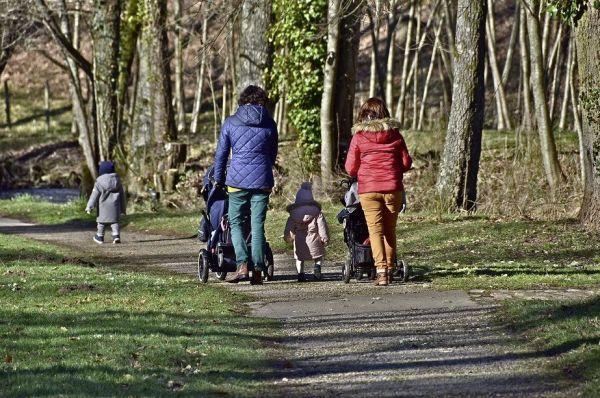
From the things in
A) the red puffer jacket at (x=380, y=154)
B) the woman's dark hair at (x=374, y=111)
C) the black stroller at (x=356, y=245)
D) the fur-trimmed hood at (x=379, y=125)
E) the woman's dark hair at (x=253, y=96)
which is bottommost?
the black stroller at (x=356, y=245)

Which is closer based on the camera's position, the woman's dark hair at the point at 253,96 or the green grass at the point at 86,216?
the woman's dark hair at the point at 253,96

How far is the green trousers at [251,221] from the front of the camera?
14.1m

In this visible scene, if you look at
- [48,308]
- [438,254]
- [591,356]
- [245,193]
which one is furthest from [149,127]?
[591,356]

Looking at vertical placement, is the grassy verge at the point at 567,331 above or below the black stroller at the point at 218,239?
below

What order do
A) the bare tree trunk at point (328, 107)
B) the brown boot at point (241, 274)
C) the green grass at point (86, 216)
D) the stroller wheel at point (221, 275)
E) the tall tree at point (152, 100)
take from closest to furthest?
1. the brown boot at point (241, 274)
2. the stroller wheel at point (221, 275)
3. the green grass at point (86, 216)
4. the bare tree trunk at point (328, 107)
5. the tall tree at point (152, 100)

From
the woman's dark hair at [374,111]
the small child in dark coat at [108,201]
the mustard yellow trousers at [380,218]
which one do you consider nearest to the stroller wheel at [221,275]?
the mustard yellow trousers at [380,218]

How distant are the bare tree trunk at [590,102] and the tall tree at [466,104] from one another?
129 inches

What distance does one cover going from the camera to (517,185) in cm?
2286

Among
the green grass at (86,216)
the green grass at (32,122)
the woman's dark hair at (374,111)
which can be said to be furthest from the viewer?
the green grass at (32,122)

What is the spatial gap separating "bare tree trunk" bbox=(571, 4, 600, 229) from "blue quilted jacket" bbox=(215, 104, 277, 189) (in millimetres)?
6062

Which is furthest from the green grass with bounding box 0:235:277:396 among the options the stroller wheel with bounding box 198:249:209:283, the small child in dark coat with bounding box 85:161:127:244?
the small child in dark coat with bounding box 85:161:127:244

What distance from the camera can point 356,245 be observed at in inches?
560

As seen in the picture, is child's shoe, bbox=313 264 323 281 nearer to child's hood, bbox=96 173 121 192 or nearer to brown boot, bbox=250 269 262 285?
brown boot, bbox=250 269 262 285

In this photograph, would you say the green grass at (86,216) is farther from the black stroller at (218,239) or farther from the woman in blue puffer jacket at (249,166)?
the woman in blue puffer jacket at (249,166)
